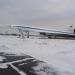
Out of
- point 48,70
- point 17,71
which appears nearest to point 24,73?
point 17,71

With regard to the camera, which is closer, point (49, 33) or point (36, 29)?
point (49, 33)

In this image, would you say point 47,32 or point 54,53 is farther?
point 47,32

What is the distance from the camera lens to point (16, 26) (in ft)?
104

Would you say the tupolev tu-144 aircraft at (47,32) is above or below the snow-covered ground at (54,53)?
above

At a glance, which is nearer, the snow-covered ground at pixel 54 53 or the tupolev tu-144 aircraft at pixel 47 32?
the snow-covered ground at pixel 54 53

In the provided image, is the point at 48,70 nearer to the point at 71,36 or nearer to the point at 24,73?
the point at 24,73

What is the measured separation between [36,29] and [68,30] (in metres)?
7.36

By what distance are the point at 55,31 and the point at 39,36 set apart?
571 cm

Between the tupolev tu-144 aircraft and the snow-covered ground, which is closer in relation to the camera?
the snow-covered ground

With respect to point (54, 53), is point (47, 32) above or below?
above

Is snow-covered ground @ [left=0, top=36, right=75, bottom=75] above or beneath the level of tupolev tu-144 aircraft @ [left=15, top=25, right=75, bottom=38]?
beneath

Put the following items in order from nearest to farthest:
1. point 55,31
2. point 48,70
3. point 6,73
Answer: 1. point 6,73
2. point 48,70
3. point 55,31

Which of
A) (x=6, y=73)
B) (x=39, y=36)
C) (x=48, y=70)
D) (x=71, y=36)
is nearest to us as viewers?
(x=6, y=73)

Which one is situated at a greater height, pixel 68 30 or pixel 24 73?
pixel 68 30
